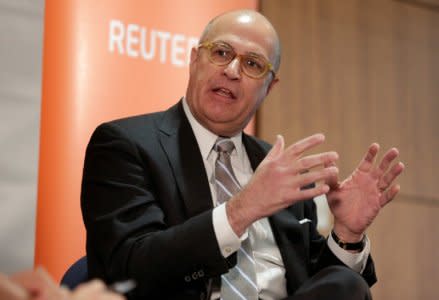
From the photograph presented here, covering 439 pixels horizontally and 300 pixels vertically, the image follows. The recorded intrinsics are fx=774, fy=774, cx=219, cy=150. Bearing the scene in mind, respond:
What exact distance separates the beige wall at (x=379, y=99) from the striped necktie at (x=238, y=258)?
4.25 feet

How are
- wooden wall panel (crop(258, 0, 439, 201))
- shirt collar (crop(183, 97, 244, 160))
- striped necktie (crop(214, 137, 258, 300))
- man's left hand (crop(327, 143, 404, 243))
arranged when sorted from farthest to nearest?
wooden wall panel (crop(258, 0, 439, 201)) → shirt collar (crop(183, 97, 244, 160)) → man's left hand (crop(327, 143, 404, 243)) → striped necktie (crop(214, 137, 258, 300))

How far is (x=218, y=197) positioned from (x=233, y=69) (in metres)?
0.39

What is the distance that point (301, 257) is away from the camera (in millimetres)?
2254

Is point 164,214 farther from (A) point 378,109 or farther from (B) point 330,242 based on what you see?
(A) point 378,109

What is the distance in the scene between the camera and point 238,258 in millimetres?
2100

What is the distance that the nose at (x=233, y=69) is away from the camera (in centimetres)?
227

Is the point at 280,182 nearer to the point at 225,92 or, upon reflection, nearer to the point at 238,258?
the point at 238,258

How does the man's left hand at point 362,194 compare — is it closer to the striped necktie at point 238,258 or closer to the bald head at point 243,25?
the striped necktie at point 238,258

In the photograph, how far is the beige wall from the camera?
3.70 meters

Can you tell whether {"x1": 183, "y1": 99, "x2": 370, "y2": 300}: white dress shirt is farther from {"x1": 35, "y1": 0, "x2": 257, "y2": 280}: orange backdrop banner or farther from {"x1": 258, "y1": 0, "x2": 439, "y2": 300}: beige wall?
{"x1": 258, "y1": 0, "x2": 439, "y2": 300}: beige wall

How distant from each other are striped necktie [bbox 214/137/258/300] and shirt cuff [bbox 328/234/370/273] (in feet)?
0.84

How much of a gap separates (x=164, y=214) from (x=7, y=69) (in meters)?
0.62

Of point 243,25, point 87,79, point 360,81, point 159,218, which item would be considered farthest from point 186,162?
point 360,81

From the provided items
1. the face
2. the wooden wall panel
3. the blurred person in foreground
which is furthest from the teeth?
the blurred person in foreground
